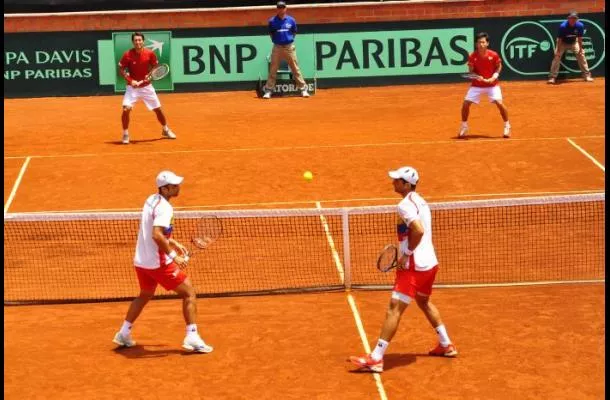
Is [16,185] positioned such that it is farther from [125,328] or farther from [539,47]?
[539,47]

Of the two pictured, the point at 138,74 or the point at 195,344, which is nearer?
the point at 195,344

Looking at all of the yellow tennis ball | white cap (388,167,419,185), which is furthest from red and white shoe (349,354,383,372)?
the yellow tennis ball

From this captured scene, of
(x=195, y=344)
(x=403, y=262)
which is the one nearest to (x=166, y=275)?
(x=195, y=344)

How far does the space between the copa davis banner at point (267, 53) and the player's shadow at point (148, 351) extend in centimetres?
1645

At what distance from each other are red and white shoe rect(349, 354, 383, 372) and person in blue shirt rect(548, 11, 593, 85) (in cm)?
1790

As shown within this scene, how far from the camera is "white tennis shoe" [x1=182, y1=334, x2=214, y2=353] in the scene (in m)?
11.0

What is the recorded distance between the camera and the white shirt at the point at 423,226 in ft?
33.9

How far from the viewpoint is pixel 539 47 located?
27.7m

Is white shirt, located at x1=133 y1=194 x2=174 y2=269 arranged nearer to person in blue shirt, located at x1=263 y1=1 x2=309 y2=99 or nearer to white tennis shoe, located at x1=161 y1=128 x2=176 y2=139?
white tennis shoe, located at x1=161 y1=128 x2=176 y2=139

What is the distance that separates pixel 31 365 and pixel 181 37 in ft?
55.6

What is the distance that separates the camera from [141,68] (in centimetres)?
2056

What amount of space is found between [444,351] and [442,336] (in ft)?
0.55

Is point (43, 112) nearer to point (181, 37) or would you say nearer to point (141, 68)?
point (181, 37)

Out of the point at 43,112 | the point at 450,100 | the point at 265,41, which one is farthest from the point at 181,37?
the point at 450,100
